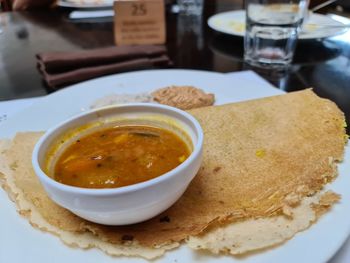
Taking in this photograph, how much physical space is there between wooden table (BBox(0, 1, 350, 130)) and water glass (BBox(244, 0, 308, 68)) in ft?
0.28

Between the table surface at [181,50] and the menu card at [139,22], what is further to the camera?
the menu card at [139,22]

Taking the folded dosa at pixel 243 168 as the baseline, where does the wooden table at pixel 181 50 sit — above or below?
below

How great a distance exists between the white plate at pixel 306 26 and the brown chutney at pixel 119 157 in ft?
4.85

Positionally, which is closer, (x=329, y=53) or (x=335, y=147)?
(x=335, y=147)

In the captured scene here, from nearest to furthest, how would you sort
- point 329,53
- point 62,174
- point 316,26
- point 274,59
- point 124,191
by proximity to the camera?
point 124,191 → point 62,174 → point 274,59 → point 329,53 → point 316,26

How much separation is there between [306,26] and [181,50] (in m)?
0.84

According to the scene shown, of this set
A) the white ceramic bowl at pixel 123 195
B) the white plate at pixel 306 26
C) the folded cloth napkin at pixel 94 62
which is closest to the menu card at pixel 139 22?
the folded cloth napkin at pixel 94 62

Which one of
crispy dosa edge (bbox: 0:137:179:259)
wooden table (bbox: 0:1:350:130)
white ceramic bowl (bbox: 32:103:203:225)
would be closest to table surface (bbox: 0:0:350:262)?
wooden table (bbox: 0:1:350:130)

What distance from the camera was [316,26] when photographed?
92.5 inches

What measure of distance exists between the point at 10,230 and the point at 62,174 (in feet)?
0.56

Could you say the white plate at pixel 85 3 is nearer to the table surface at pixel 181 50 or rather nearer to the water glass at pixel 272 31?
the table surface at pixel 181 50

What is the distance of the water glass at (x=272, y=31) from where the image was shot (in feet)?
6.66

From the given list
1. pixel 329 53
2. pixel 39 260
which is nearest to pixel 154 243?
pixel 39 260

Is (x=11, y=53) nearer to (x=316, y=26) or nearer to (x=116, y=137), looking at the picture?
(x=116, y=137)
